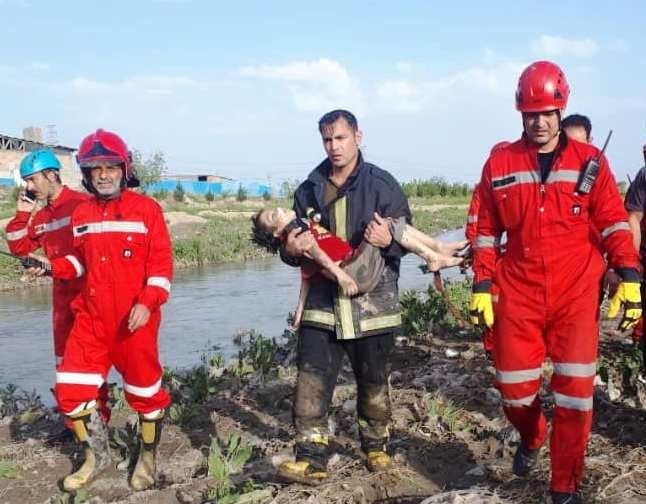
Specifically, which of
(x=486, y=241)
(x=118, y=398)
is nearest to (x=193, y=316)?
(x=118, y=398)

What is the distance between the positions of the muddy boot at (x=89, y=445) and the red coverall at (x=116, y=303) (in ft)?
0.38

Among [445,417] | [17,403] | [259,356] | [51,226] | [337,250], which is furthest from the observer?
[259,356]

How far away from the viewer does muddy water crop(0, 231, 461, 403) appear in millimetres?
8700

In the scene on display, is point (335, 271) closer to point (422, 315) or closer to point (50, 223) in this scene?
point (50, 223)

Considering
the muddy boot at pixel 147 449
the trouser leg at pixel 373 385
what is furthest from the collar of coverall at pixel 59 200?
the trouser leg at pixel 373 385

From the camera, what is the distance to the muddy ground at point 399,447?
3.77 metres

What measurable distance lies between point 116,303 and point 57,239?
126cm

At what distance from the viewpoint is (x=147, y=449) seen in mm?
4422

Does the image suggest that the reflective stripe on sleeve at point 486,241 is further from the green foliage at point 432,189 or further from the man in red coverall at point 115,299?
the green foliage at point 432,189

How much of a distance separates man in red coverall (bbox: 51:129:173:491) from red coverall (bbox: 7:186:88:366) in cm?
75

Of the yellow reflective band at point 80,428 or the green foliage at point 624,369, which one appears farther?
the green foliage at point 624,369

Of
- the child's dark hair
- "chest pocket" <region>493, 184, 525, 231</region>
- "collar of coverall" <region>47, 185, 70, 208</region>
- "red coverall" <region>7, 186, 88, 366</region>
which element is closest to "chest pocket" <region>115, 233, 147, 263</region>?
the child's dark hair

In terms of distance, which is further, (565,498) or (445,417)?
(445,417)

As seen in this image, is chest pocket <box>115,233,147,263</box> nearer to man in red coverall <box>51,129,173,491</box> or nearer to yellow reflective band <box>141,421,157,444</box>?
man in red coverall <box>51,129,173,491</box>
